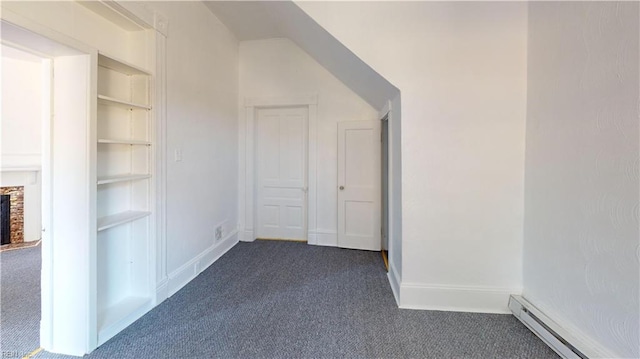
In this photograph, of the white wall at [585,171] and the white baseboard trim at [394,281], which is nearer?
the white wall at [585,171]

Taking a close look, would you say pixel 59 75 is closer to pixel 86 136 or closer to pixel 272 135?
pixel 86 136

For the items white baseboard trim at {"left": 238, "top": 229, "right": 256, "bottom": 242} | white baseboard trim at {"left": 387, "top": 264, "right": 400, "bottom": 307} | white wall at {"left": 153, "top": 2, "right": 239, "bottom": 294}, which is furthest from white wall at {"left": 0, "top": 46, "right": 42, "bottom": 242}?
white baseboard trim at {"left": 387, "top": 264, "right": 400, "bottom": 307}

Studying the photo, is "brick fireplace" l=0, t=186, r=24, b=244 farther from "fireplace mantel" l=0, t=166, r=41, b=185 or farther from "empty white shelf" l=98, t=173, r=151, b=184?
"empty white shelf" l=98, t=173, r=151, b=184

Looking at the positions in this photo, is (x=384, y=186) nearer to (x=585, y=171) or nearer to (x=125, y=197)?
(x=585, y=171)

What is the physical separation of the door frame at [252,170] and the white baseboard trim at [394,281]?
4.71 ft

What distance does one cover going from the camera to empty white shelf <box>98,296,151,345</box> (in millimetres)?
1801

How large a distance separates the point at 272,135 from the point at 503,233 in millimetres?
3192

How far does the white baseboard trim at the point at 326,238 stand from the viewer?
3814mm

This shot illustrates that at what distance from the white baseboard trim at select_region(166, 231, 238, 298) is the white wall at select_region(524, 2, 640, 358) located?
3017mm

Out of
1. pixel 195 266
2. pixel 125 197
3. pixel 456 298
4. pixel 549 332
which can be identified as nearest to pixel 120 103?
Result: pixel 125 197

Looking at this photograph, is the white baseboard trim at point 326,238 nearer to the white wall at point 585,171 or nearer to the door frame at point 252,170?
the door frame at point 252,170

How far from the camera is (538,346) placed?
5.71 ft

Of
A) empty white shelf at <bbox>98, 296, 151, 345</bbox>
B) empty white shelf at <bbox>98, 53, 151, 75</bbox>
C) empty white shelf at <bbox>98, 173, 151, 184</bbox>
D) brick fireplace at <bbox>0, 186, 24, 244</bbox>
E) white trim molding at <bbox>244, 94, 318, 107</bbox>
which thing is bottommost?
empty white shelf at <bbox>98, 296, 151, 345</bbox>

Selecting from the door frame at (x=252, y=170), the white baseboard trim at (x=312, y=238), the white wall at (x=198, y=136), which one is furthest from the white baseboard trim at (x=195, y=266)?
the white baseboard trim at (x=312, y=238)
